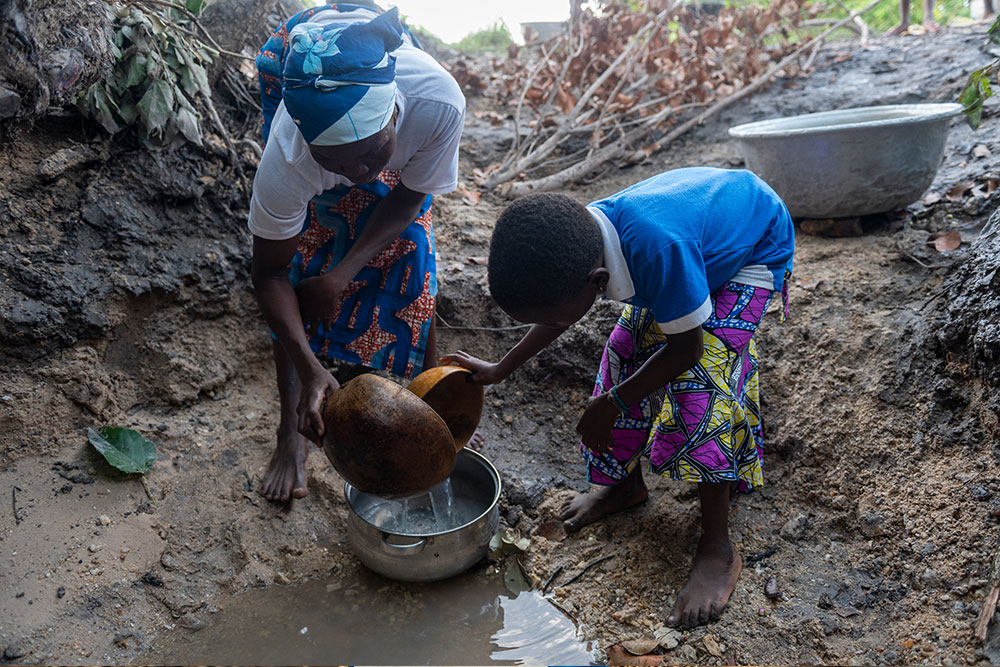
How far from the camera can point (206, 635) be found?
2.12 m

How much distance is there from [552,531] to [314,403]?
3.33ft

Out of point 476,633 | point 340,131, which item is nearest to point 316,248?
point 340,131

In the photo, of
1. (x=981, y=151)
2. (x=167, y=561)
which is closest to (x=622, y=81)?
(x=981, y=151)

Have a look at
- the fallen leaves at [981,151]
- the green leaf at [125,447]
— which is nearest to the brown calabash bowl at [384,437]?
the green leaf at [125,447]

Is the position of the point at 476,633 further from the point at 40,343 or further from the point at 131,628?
the point at 40,343

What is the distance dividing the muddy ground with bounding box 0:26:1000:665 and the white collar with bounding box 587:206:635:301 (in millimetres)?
996

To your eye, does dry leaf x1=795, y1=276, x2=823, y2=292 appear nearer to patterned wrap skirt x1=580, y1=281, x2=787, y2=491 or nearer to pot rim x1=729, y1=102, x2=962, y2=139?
pot rim x1=729, y1=102, x2=962, y2=139

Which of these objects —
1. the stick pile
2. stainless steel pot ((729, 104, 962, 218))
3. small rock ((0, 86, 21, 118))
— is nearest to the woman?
small rock ((0, 86, 21, 118))

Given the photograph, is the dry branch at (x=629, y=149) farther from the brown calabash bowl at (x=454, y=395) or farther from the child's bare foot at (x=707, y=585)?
the child's bare foot at (x=707, y=585)

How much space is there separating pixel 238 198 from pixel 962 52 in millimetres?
4341

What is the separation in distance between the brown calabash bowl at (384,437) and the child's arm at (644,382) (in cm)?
45

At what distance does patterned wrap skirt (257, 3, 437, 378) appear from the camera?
7.75ft

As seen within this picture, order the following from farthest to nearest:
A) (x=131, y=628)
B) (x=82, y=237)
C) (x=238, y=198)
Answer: (x=238, y=198), (x=82, y=237), (x=131, y=628)

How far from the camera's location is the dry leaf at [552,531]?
2502 mm
